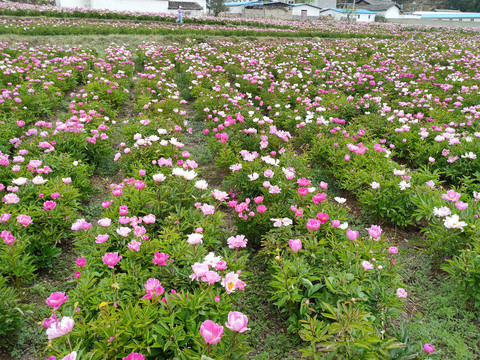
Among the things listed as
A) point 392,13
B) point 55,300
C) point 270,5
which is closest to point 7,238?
point 55,300

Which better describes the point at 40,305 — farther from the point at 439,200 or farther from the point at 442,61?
the point at 442,61

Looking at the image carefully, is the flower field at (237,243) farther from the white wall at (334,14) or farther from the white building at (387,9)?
the white building at (387,9)

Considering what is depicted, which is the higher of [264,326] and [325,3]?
[325,3]

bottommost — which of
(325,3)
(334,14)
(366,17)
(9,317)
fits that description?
(9,317)

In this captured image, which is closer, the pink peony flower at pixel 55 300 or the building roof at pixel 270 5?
the pink peony flower at pixel 55 300

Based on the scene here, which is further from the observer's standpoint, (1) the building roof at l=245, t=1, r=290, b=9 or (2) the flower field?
(1) the building roof at l=245, t=1, r=290, b=9

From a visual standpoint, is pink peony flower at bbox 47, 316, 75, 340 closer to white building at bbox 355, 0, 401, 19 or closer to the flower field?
the flower field

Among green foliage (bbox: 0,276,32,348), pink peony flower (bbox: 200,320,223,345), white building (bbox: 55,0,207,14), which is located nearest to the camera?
pink peony flower (bbox: 200,320,223,345)

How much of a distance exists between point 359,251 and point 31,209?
9.70 ft

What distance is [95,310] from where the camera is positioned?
75.4 inches

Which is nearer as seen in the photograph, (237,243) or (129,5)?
(237,243)

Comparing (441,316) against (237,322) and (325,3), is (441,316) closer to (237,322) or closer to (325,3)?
(237,322)

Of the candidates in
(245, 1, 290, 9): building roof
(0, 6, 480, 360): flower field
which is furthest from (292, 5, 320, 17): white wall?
(0, 6, 480, 360): flower field

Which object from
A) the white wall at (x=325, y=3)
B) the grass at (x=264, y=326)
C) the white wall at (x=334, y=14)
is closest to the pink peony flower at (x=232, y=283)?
the grass at (x=264, y=326)
